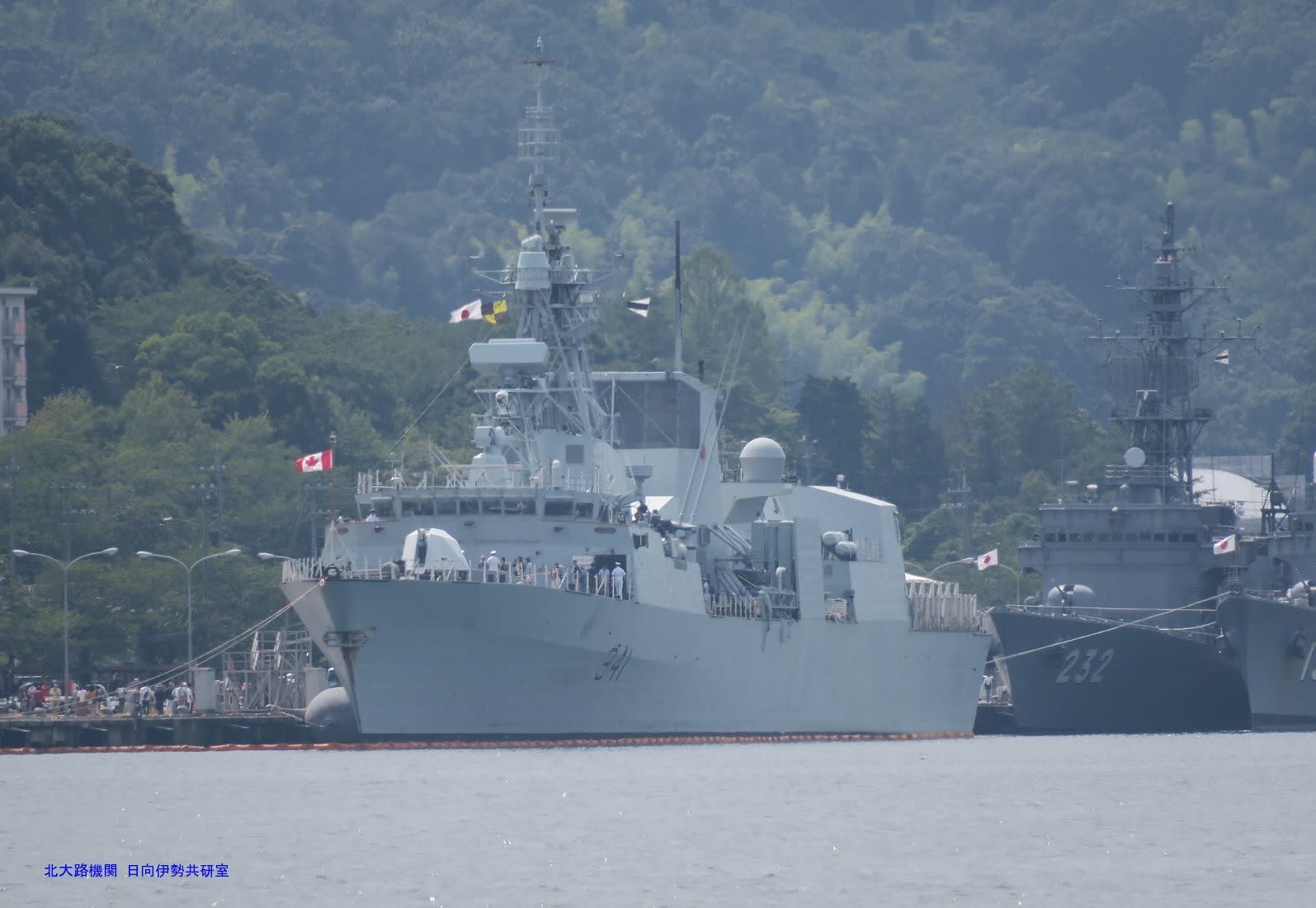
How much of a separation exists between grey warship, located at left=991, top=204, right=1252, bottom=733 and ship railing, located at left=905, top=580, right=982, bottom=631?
1547mm

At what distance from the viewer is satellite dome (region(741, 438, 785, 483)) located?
70250 mm

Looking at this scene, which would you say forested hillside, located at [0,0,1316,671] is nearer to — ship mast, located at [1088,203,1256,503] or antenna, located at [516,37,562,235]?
antenna, located at [516,37,562,235]

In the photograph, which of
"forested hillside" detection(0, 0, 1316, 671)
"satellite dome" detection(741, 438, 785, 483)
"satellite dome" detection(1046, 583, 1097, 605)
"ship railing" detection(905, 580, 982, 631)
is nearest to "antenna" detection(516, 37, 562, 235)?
"forested hillside" detection(0, 0, 1316, 671)

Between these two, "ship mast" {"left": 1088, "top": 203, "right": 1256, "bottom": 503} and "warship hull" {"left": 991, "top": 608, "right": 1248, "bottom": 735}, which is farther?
"ship mast" {"left": 1088, "top": 203, "right": 1256, "bottom": 503}

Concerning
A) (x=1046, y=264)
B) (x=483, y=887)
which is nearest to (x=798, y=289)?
(x=1046, y=264)

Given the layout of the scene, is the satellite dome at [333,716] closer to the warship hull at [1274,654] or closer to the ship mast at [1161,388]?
the warship hull at [1274,654]

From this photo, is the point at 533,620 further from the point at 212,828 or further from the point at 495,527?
the point at 212,828

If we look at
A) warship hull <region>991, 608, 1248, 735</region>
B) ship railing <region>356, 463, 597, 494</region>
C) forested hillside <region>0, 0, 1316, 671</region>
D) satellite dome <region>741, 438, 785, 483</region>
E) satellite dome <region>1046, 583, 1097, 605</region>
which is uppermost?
forested hillside <region>0, 0, 1316, 671</region>

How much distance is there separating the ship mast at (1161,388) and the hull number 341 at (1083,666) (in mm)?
7226

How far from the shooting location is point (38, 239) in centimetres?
10488

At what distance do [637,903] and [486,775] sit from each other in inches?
645

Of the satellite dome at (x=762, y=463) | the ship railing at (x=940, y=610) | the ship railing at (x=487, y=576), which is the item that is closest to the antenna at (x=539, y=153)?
the satellite dome at (x=762, y=463)

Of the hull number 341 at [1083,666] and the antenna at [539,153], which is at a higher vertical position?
the antenna at [539,153]

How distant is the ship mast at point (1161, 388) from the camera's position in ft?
268
